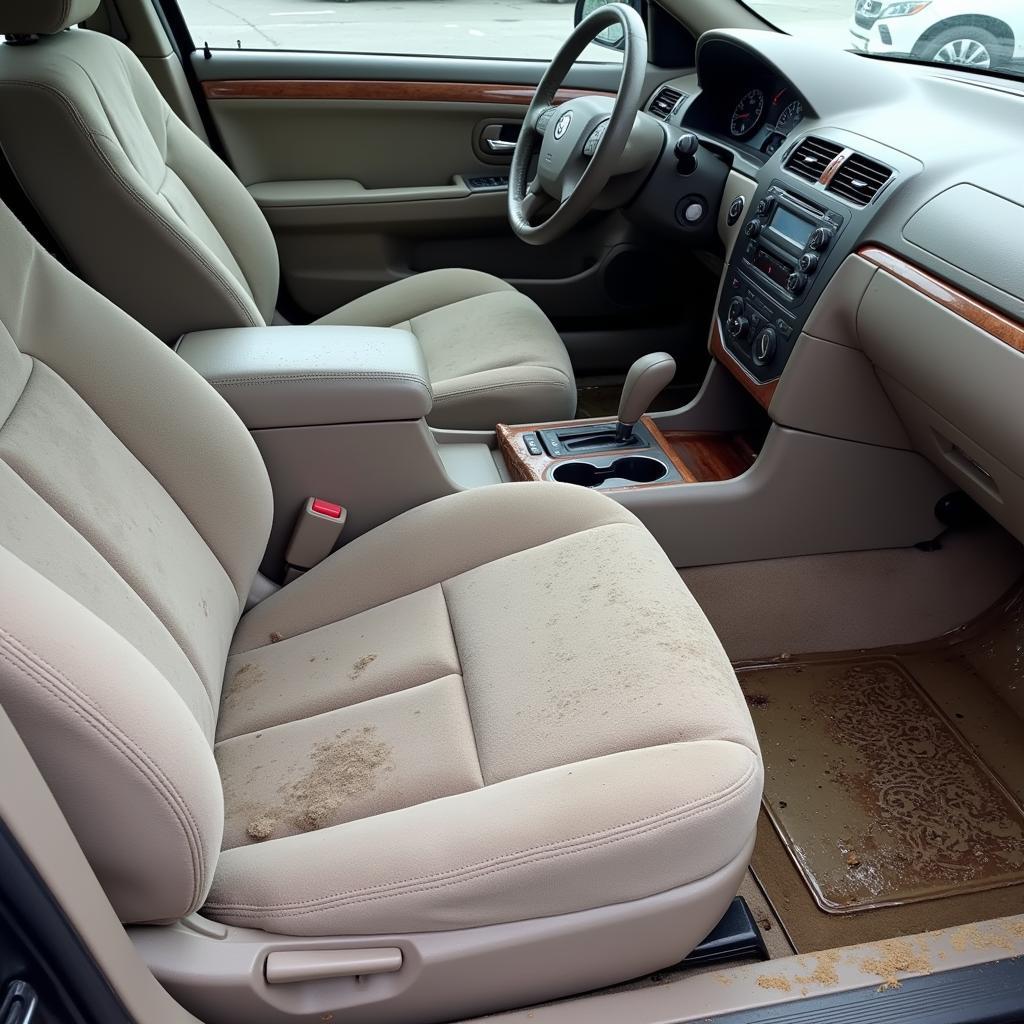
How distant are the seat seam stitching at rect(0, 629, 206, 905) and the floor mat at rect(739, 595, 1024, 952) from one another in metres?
0.88

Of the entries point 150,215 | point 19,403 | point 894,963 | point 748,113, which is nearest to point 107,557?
point 19,403

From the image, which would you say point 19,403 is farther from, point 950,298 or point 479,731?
point 950,298

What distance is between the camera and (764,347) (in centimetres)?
161

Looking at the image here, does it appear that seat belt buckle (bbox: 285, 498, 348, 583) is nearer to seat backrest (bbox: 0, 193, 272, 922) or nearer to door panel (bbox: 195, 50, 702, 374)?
seat backrest (bbox: 0, 193, 272, 922)

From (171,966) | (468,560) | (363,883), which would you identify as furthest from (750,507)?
(171,966)

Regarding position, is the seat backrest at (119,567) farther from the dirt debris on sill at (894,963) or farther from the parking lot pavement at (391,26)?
the parking lot pavement at (391,26)

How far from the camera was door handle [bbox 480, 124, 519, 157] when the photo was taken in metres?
2.64

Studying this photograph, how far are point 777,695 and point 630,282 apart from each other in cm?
130

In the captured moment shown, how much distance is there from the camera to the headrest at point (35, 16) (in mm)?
1301

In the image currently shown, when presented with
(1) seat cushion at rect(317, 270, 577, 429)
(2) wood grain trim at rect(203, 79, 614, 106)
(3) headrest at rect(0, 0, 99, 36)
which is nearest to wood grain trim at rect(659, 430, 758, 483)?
(1) seat cushion at rect(317, 270, 577, 429)

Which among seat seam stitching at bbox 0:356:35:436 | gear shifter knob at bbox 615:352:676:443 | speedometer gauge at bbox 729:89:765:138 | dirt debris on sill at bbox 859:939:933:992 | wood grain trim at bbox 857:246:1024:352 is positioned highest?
speedometer gauge at bbox 729:89:765:138

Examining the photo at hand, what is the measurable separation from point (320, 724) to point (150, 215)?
798mm

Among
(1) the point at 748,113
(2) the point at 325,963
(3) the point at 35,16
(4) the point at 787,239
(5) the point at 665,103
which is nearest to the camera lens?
(2) the point at 325,963

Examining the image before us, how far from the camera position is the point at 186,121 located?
93.4 inches
